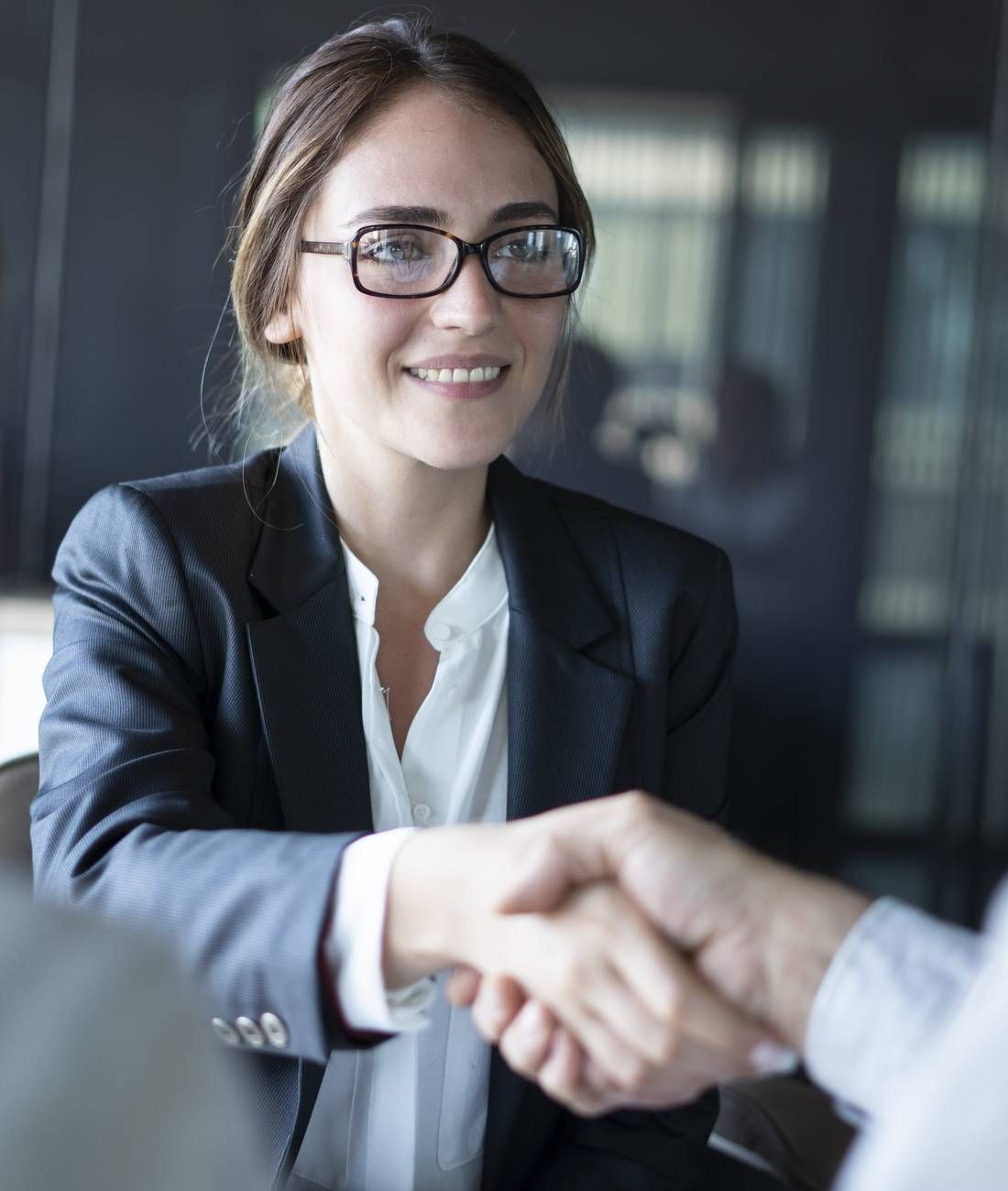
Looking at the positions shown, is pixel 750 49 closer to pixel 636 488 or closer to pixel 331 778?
pixel 636 488

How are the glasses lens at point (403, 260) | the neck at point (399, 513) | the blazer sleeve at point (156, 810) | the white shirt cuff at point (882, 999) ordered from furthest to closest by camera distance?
the neck at point (399, 513) < the glasses lens at point (403, 260) < the blazer sleeve at point (156, 810) < the white shirt cuff at point (882, 999)

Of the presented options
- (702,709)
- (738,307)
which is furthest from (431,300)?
(738,307)

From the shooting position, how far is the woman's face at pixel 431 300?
1492mm

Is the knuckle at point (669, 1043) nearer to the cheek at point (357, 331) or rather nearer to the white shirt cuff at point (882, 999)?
the white shirt cuff at point (882, 999)

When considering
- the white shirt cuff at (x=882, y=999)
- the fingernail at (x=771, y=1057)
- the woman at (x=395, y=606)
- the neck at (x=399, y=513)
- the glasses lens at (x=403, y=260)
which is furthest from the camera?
the neck at (x=399, y=513)

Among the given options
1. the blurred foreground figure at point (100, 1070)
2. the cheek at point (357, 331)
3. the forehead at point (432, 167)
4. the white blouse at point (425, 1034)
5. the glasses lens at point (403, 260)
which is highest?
the forehead at point (432, 167)

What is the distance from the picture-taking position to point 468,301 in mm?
1486

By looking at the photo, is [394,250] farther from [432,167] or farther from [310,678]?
[310,678]

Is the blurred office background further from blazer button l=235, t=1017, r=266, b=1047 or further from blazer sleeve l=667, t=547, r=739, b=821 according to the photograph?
blazer button l=235, t=1017, r=266, b=1047

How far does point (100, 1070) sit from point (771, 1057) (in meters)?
0.56

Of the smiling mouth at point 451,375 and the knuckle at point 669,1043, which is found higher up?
the smiling mouth at point 451,375

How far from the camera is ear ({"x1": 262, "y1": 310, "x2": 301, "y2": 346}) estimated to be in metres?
1.67

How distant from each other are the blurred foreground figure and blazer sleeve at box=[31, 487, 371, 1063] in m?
0.30

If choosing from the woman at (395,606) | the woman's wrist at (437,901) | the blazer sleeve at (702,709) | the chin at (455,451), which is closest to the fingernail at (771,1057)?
the woman's wrist at (437,901)
